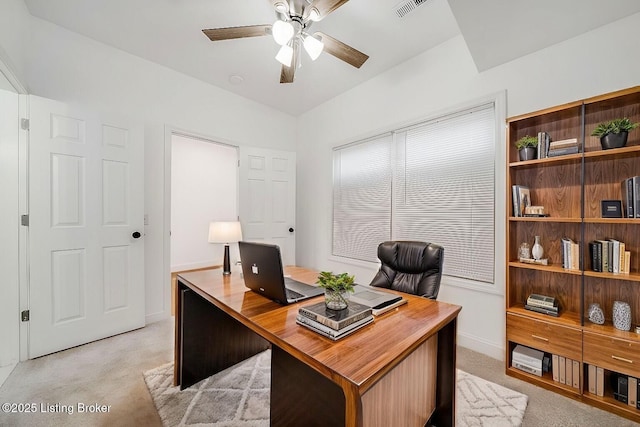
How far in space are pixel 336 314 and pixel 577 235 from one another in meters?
1.99

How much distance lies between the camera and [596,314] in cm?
171

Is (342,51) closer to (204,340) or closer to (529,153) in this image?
(529,153)

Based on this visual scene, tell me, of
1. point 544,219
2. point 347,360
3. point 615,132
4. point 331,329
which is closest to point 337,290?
point 331,329

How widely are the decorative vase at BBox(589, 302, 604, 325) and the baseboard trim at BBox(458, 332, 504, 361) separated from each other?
68cm

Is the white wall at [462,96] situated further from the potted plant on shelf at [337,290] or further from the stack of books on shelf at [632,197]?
the potted plant on shelf at [337,290]

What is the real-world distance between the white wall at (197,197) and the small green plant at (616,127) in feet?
16.1

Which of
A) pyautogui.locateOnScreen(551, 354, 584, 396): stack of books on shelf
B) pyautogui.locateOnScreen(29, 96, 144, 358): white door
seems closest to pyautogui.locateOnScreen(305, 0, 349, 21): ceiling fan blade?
pyautogui.locateOnScreen(29, 96, 144, 358): white door

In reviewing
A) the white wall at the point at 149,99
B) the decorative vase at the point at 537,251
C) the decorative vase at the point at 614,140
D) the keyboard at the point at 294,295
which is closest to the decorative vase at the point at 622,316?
the decorative vase at the point at 537,251

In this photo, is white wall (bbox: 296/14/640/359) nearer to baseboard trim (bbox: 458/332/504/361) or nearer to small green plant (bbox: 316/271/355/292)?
baseboard trim (bbox: 458/332/504/361)

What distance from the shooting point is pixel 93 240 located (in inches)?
96.3

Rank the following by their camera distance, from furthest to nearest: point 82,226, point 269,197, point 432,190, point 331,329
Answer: point 269,197, point 432,190, point 82,226, point 331,329

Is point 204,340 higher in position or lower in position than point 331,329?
lower

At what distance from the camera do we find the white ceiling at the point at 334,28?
1.71m

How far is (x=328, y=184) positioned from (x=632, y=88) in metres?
2.87
